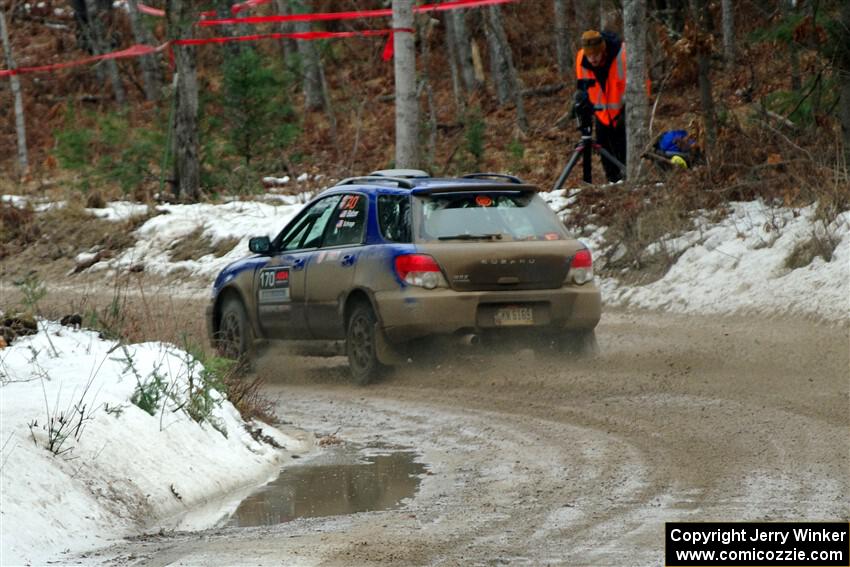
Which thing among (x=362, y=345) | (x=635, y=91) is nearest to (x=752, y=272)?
(x=362, y=345)

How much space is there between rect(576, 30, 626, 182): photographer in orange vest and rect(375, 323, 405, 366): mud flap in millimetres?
8654

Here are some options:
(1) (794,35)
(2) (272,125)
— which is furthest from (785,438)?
(2) (272,125)

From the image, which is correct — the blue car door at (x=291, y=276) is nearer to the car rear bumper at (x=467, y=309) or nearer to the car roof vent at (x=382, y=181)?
the car roof vent at (x=382, y=181)

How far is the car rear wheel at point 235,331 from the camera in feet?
45.2

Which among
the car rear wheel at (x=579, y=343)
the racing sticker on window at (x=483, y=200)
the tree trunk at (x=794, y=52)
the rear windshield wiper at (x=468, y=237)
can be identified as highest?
the tree trunk at (x=794, y=52)

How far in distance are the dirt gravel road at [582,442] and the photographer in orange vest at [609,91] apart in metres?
6.14

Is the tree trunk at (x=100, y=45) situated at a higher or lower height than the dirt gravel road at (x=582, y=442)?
higher

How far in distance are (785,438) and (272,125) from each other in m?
18.3

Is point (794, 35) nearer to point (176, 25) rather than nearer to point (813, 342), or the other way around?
point (813, 342)

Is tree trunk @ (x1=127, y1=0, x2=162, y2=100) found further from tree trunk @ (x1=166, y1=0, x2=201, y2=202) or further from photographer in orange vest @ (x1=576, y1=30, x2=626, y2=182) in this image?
photographer in orange vest @ (x1=576, y1=30, x2=626, y2=182)

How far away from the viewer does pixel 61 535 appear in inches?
253

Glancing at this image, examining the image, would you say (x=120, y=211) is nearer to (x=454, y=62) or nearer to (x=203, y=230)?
(x=203, y=230)

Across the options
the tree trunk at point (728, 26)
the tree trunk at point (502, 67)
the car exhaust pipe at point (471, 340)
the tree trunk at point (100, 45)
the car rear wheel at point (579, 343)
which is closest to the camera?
the car exhaust pipe at point (471, 340)

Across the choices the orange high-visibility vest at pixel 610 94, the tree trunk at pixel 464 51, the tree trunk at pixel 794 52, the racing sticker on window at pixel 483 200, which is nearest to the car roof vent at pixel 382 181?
the racing sticker on window at pixel 483 200
